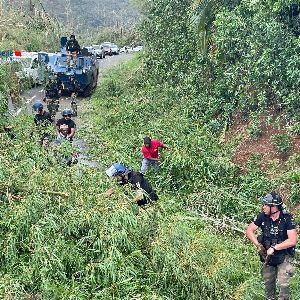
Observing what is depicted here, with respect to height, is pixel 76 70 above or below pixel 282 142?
below

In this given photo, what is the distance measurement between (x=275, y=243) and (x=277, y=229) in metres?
0.16

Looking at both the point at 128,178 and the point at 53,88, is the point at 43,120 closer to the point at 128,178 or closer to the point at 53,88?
the point at 128,178

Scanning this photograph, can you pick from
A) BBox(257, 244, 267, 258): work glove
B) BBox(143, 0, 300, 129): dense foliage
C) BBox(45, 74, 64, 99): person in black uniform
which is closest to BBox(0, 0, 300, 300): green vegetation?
BBox(143, 0, 300, 129): dense foliage

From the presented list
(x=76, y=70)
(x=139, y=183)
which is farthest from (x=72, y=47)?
(x=139, y=183)

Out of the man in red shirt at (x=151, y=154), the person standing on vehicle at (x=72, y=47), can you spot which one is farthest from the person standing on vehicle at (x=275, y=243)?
the person standing on vehicle at (x=72, y=47)

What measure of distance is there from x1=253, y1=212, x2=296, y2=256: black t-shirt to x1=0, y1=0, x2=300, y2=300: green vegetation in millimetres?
516

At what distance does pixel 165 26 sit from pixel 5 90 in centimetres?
786

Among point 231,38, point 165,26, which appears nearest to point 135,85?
point 165,26

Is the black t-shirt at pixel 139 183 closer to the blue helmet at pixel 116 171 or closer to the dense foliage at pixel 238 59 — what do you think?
the blue helmet at pixel 116 171

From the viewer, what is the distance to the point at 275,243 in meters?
6.43

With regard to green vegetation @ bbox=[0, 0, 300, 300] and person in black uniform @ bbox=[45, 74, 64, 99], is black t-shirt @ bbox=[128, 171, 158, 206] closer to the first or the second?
A: green vegetation @ bbox=[0, 0, 300, 300]

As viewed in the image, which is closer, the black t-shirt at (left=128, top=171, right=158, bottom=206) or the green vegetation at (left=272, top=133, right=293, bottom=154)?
the black t-shirt at (left=128, top=171, right=158, bottom=206)

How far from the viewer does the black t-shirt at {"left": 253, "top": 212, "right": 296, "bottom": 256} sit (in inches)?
252

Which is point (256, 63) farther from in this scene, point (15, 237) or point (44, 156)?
point (15, 237)
